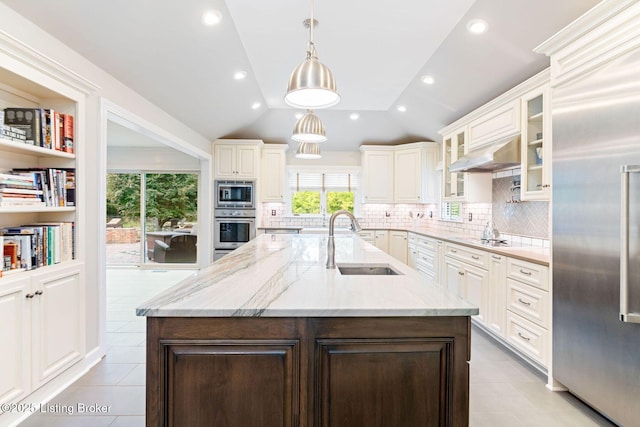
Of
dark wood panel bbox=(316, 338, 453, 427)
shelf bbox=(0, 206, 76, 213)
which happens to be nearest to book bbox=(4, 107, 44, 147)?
shelf bbox=(0, 206, 76, 213)

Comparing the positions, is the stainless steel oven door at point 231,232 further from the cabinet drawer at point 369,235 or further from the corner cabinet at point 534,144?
the corner cabinet at point 534,144

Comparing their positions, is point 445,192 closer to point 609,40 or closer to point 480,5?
point 480,5

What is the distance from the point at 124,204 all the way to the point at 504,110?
6767mm

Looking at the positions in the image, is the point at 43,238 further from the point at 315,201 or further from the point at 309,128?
the point at 315,201

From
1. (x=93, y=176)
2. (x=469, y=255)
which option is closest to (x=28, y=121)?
(x=93, y=176)

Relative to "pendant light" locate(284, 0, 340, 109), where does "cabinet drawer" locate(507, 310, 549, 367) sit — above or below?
below

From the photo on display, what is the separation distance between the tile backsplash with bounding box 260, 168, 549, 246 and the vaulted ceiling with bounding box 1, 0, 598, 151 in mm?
1205

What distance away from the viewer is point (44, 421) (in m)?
2.03

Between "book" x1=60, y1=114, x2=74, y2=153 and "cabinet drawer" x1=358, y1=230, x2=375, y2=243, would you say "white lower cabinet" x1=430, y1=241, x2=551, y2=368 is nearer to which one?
"cabinet drawer" x1=358, y1=230, x2=375, y2=243

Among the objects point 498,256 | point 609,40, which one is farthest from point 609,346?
point 609,40

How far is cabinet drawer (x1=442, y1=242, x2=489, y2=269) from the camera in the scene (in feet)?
11.2

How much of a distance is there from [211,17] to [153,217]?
15.7 feet

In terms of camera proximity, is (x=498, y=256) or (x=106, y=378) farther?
(x=498, y=256)

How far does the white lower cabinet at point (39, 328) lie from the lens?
1920mm
